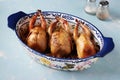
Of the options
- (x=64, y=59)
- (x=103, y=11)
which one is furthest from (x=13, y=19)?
(x=103, y=11)

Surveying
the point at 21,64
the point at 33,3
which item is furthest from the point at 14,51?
the point at 33,3

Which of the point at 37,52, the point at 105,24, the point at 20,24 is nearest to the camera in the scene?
the point at 37,52

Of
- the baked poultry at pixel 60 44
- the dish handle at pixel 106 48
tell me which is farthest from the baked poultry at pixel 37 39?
the dish handle at pixel 106 48

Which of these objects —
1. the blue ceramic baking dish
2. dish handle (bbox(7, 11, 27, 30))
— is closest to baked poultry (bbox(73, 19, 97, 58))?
the blue ceramic baking dish

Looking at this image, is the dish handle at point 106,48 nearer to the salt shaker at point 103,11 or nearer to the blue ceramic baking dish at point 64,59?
the blue ceramic baking dish at point 64,59

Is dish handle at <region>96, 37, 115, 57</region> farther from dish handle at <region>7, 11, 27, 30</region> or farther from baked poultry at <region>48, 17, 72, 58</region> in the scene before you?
dish handle at <region>7, 11, 27, 30</region>

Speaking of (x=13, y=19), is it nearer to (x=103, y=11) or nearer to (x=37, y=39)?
(x=37, y=39)

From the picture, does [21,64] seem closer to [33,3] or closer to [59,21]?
[59,21]
